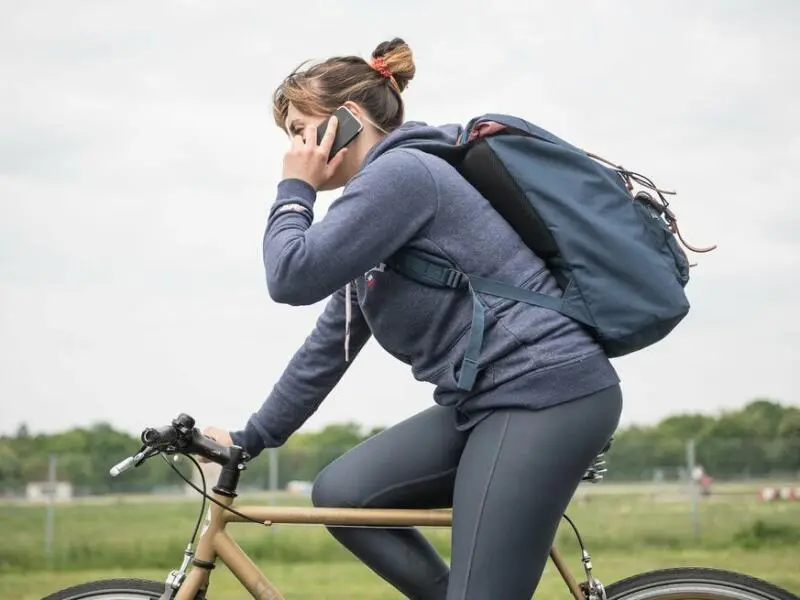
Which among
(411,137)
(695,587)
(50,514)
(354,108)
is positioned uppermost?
(50,514)

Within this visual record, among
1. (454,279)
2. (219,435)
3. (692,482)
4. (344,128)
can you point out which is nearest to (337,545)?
(692,482)

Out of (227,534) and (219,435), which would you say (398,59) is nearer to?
(219,435)

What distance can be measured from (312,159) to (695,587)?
1337mm

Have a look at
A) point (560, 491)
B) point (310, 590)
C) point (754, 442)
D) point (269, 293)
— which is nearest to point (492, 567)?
point (560, 491)

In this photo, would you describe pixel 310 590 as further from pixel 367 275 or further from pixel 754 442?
pixel 754 442

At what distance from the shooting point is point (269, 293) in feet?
8.03

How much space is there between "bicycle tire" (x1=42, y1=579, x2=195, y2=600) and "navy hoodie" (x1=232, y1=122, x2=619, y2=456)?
750 millimetres

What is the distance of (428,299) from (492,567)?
0.56 meters

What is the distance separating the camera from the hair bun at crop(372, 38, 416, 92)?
2.80 m

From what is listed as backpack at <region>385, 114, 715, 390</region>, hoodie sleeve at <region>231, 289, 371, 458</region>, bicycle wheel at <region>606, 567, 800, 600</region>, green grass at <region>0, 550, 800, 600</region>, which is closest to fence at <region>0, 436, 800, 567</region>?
green grass at <region>0, 550, 800, 600</region>

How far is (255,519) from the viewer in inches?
103

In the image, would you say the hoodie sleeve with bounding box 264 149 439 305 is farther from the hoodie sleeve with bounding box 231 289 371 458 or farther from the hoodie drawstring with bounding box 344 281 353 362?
the hoodie sleeve with bounding box 231 289 371 458

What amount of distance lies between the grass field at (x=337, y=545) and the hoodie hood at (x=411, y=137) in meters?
5.28

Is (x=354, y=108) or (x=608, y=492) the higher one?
(x=608, y=492)
